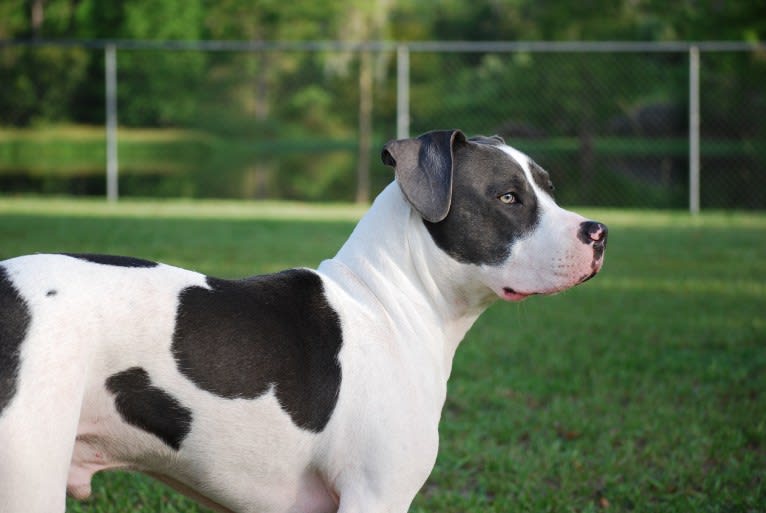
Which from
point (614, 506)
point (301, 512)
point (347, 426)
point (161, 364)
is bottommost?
point (614, 506)

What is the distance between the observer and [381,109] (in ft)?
104

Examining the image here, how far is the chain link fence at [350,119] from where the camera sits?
19641mm

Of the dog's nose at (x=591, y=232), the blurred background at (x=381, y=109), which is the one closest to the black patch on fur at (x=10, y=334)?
the dog's nose at (x=591, y=232)

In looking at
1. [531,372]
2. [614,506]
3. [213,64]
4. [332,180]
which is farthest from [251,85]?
[614,506]

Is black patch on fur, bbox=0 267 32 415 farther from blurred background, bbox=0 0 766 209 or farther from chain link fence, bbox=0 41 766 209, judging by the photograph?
chain link fence, bbox=0 41 766 209

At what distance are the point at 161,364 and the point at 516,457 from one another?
2245mm

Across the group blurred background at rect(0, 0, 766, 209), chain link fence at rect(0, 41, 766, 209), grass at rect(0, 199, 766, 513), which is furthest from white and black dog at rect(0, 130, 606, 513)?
chain link fence at rect(0, 41, 766, 209)

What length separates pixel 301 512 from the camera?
2.38 m

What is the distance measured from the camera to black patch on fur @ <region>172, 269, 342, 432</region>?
2201 mm

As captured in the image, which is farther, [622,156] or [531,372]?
[622,156]

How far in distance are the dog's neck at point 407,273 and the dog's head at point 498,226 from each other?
46mm

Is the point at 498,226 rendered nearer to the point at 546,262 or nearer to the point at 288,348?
the point at 546,262

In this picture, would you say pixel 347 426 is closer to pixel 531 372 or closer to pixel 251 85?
pixel 531 372

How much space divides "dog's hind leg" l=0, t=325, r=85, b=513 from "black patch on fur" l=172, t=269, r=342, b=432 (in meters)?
0.25
